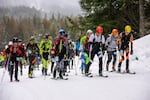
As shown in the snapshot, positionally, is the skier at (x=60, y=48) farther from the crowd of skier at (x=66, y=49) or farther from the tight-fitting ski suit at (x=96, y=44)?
the tight-fitting ski suit at (x=96, y=44)

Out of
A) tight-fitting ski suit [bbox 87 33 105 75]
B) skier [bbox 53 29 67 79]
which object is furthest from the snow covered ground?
tight-fitting ski suit [bbox 87 33 105 75]

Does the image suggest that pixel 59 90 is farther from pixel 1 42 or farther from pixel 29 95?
pixel 1 42

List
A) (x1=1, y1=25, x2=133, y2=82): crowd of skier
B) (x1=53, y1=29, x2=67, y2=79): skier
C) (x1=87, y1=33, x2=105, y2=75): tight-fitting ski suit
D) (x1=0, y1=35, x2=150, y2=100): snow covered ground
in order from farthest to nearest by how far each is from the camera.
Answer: (x1=87, y1=33, x2=105, y2=75): tight-fitting ski suit < (x1=1, y1=25, x2=133, y2=82): crowd of skier < (x1=53, y1=29, x2=67, y2=79): skier < (x1=0, y1=35, x2=150, y2=100): snow covered ground

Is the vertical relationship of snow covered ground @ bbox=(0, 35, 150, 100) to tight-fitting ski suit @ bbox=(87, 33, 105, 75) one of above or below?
below

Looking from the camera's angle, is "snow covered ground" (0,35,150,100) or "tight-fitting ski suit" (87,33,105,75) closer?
"snow covered ground" (0,35,150,100)

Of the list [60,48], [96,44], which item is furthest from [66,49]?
[96,44]

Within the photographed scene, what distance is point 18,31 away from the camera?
135 meters

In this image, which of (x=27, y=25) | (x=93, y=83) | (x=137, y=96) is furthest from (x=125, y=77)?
(x=27, y=25)

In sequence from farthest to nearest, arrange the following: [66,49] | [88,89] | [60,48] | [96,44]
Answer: [96,44]
[66,49]
[60,48]
[88,89]

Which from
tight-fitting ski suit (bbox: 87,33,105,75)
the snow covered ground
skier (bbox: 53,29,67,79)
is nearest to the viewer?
the snow covered ground

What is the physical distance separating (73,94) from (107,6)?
1611cm

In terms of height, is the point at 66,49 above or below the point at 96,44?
below

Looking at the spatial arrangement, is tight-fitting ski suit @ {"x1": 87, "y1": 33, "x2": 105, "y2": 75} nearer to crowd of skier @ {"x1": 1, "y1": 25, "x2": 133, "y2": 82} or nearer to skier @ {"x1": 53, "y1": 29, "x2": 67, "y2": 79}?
crowd of skier @ {"x1": 1, "y1": 25, "x2": 133, "y2": 82}

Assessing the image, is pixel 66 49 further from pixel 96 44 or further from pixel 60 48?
pixel 96 44
